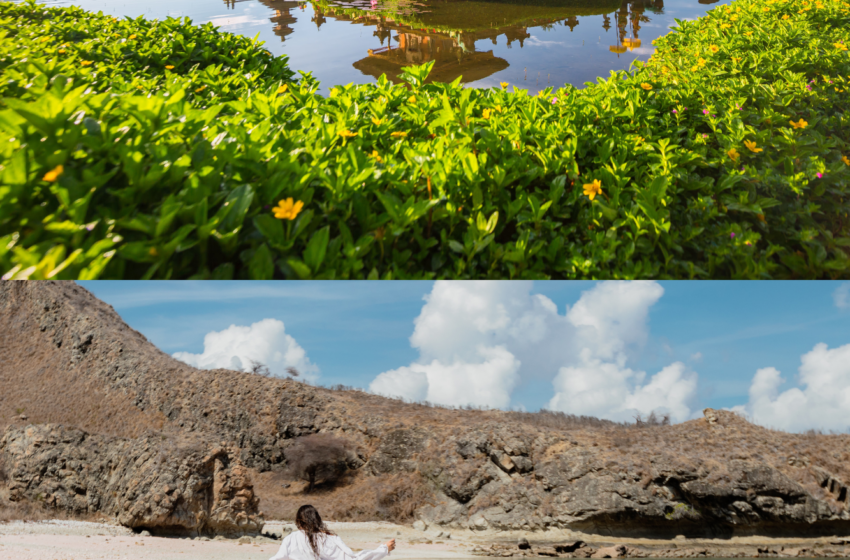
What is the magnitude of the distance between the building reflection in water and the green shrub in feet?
3.87

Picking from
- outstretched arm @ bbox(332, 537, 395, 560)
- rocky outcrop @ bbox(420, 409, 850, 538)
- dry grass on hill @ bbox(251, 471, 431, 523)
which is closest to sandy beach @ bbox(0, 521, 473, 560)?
dry grass on hill @ bbox(251, 471, 431, 523)

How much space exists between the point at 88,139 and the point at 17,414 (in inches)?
338

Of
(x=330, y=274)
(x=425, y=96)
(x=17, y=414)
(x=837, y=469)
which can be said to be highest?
(x=425, y=96)

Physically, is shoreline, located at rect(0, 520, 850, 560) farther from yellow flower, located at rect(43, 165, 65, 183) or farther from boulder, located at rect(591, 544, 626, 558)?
yellow flower, located at rect(43, 165, 65, 183)

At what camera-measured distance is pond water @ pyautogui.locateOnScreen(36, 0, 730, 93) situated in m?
4.11

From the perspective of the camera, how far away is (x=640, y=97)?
3268mm

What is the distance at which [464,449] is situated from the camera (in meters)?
8.20

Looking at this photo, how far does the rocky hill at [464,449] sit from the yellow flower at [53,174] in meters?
5.55

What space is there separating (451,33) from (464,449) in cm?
638

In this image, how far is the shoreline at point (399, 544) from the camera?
202 inches

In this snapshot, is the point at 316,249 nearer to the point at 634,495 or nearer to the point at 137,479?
the point at 137,479

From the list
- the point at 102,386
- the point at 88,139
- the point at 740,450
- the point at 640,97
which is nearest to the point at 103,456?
the point at 102,386

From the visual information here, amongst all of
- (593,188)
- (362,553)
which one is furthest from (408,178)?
(362,553)

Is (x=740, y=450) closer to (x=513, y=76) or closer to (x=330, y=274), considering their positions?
(x=513, y=76)
